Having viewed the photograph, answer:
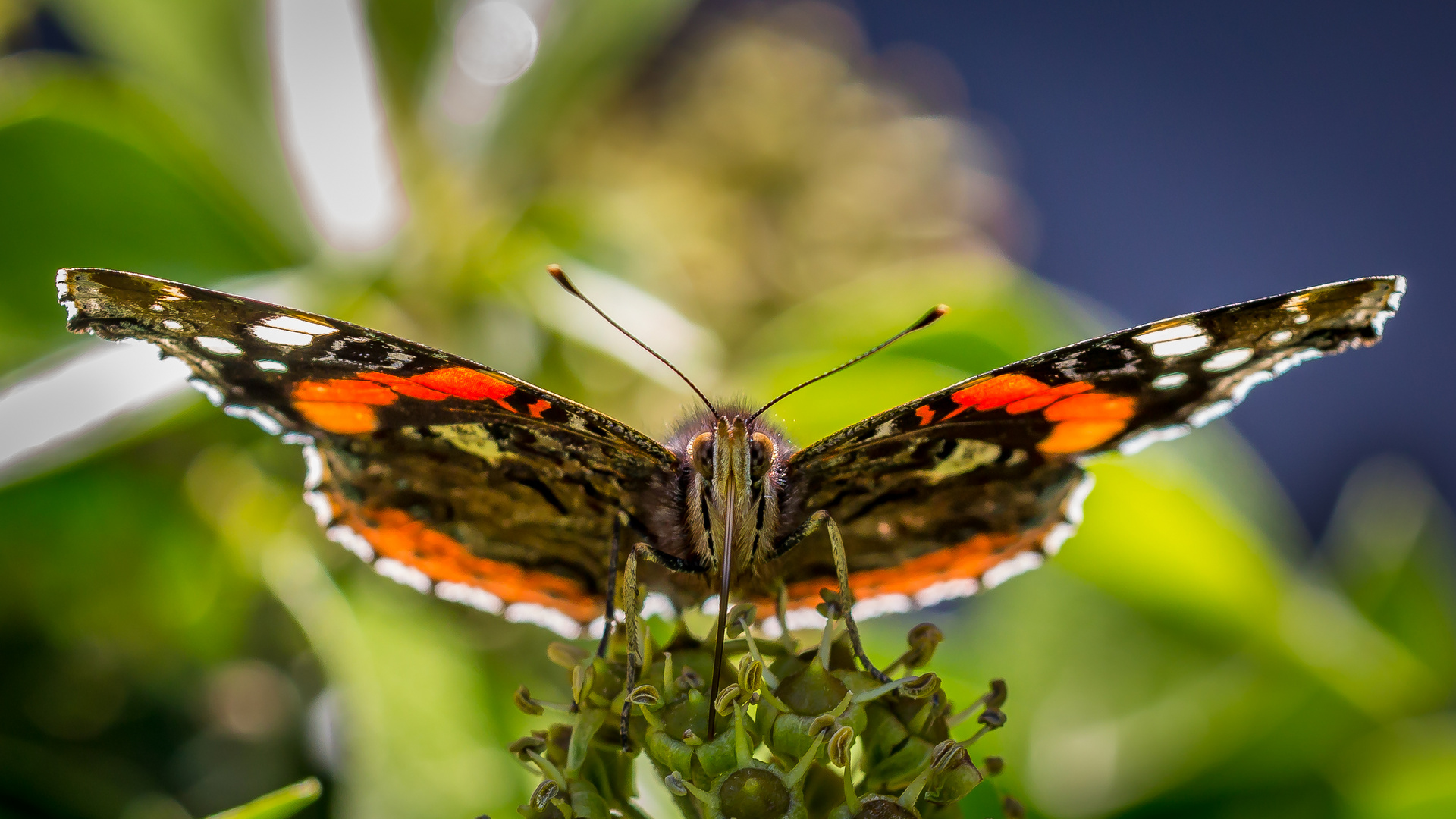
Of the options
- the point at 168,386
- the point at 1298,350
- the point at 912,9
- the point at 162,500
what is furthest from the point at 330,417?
the point at 912,9

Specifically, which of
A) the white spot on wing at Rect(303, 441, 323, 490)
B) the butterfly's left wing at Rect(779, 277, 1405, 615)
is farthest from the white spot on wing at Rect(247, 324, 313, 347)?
the butterfly's left wing at Rect(779, 277, 1405, 615)

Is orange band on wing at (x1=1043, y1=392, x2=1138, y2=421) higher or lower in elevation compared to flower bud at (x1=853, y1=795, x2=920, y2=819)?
higher

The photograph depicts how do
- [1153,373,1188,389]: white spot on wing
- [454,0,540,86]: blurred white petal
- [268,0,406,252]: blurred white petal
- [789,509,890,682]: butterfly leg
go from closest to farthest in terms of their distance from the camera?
1. [789,509,890,682]: butterfly leg
2. [1153,373,1188,389]: white spot on wing
3. [268,0,406,252]: blurred white petal
4. [454,0,540,86]: blurred white petal

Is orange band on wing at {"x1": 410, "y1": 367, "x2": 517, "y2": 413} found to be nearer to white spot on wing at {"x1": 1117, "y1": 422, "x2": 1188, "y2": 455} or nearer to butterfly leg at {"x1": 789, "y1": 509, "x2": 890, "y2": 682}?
butterfly leg at {"x1": 789, "y1": 509, "x2": 890, "y2": 682}

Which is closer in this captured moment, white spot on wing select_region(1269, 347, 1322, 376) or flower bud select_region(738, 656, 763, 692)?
flower bud select_region(738, 656, 763, 692)

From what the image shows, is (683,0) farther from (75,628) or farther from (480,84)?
(75,628)
